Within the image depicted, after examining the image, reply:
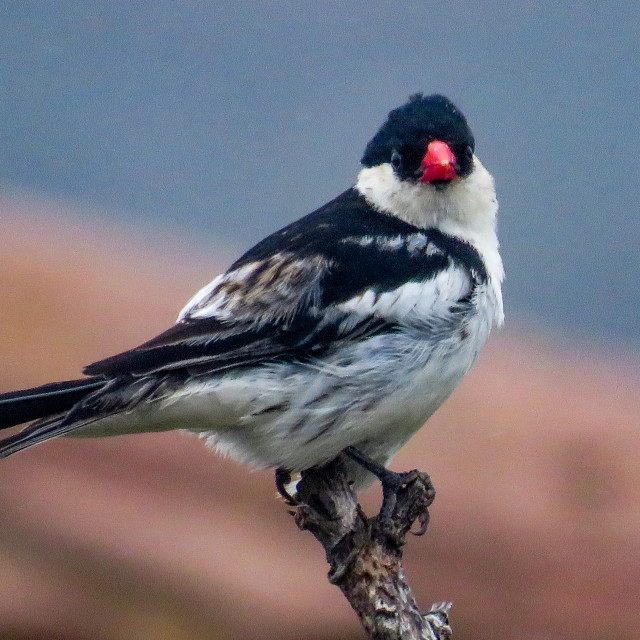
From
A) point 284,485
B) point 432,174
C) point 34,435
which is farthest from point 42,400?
point 432,174

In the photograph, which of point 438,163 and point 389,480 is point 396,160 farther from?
point 389,480

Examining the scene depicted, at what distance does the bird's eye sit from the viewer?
11.4 ft

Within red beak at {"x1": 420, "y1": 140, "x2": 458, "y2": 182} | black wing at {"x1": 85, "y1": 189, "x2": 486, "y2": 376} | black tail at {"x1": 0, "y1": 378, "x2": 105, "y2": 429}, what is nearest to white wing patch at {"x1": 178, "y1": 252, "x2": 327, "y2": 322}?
black wing at {"x1": 85, "y1": 189, "x2": 486, "y2": 376}

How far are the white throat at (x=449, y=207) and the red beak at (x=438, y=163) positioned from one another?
0.06 metres

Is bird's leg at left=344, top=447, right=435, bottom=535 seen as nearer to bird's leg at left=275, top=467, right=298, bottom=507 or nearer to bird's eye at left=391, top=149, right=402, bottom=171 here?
bird's leg at left=275, top=467, right=298, bottom=507

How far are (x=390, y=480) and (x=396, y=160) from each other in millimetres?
1013

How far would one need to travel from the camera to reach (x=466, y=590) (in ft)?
15.6

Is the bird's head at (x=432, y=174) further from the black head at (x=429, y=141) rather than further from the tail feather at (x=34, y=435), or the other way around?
the tail feather at (x=34, y=435)

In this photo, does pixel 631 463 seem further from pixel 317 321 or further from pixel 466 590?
pixel 317 321

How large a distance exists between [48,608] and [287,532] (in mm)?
1086

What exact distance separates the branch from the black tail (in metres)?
0.64

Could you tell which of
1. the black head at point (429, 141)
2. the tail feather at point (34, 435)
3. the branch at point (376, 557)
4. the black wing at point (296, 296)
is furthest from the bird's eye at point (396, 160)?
the tail feather at point (34, 435)

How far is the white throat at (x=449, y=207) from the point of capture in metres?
3.41

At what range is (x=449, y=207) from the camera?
342 centimetres
